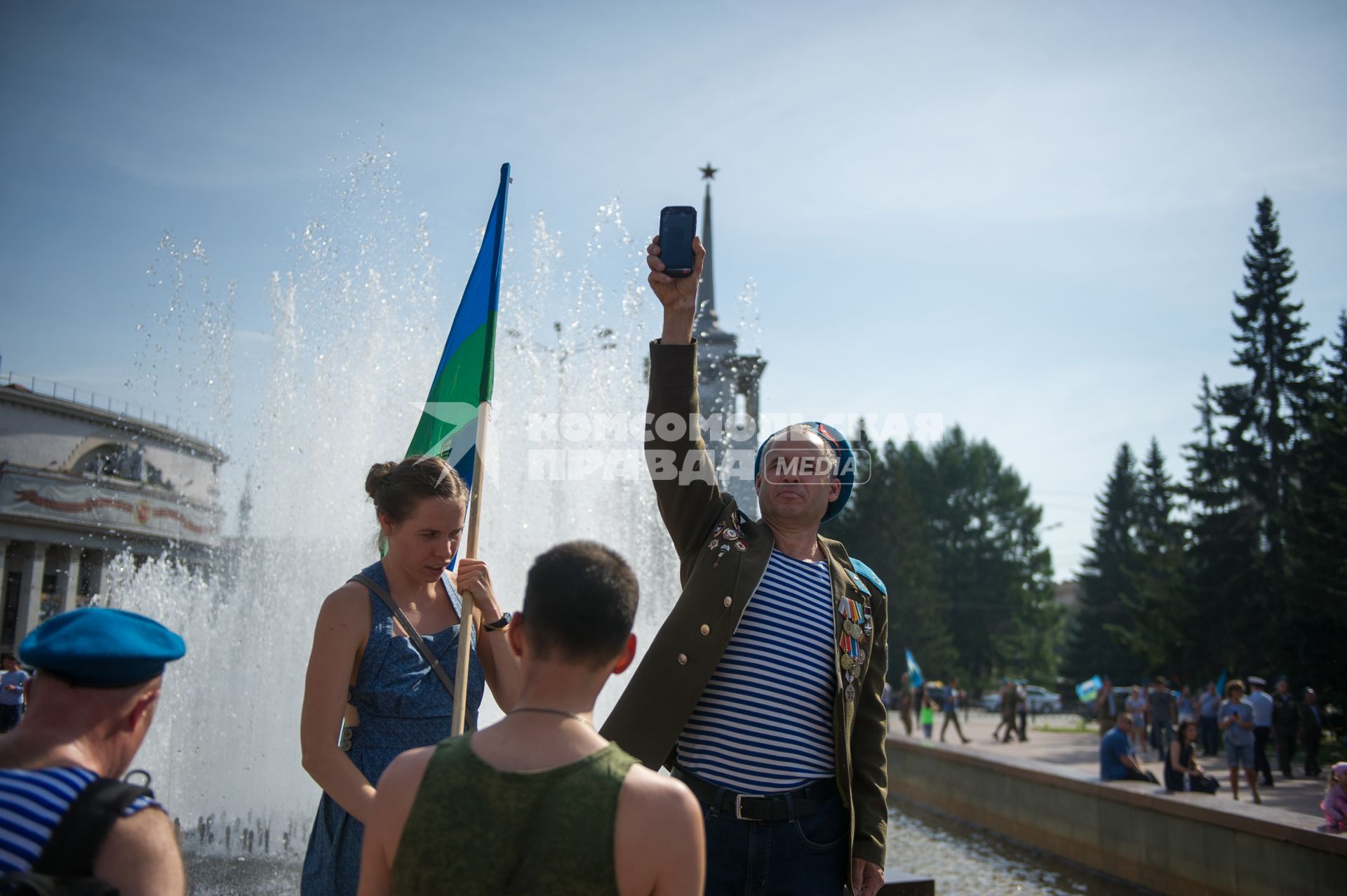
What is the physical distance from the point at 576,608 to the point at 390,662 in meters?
→ 1.06

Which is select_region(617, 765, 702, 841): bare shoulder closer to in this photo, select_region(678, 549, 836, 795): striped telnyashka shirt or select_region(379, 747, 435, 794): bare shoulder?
select_region(379, 747, 435, 794): bare shoulder

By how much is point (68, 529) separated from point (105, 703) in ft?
→ 147

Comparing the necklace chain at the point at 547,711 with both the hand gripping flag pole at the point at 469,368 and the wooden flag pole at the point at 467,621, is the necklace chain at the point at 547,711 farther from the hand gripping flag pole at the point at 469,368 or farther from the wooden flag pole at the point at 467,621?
the hand gripping flag pole at the point at 469,368

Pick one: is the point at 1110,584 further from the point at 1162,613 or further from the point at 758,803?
the point at 758,803

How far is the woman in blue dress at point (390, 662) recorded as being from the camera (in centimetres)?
249

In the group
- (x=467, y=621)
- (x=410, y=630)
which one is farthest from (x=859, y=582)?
(x=410, y=630)

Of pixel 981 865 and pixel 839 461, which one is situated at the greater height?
pixel 839 461

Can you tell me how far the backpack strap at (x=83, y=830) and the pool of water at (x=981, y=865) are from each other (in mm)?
7692

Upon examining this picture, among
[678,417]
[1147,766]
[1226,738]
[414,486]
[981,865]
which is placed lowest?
[1147,766]

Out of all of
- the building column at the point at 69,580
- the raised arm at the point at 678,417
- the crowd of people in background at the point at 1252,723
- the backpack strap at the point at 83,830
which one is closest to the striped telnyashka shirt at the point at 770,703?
the raised arm at the point at 678,417

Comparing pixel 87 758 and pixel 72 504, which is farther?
pixel 72 504

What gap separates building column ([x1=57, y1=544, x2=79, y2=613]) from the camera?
4061 centimetres

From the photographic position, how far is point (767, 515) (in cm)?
315

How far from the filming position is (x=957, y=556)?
194 ft
